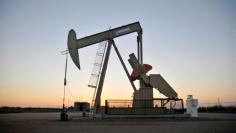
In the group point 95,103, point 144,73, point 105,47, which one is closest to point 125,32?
point 105,47

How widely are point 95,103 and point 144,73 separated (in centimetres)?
521

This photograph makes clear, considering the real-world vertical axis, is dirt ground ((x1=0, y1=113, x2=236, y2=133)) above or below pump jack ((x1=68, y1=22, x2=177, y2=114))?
below

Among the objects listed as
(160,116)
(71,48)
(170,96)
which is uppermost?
(71,48)

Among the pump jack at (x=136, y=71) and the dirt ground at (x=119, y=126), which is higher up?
the pump jack at (x=136, y=71)

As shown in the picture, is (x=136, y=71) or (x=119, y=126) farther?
(x=136, y=71)

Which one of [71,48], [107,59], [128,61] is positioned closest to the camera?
[71,48]

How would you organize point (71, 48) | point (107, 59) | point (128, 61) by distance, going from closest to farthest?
point (71, 48), point (107, 59), point (128, 61)

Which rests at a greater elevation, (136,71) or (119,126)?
(136,71)

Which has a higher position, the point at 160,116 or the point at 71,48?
the point at 71,48

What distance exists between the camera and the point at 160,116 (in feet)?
83.1

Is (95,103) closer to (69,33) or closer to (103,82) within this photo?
(103,82)

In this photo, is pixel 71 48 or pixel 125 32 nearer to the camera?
pixel 71 48

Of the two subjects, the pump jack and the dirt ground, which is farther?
the pump jack

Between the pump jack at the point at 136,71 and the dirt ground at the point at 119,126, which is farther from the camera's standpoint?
the pump jack at the point at 136,71
